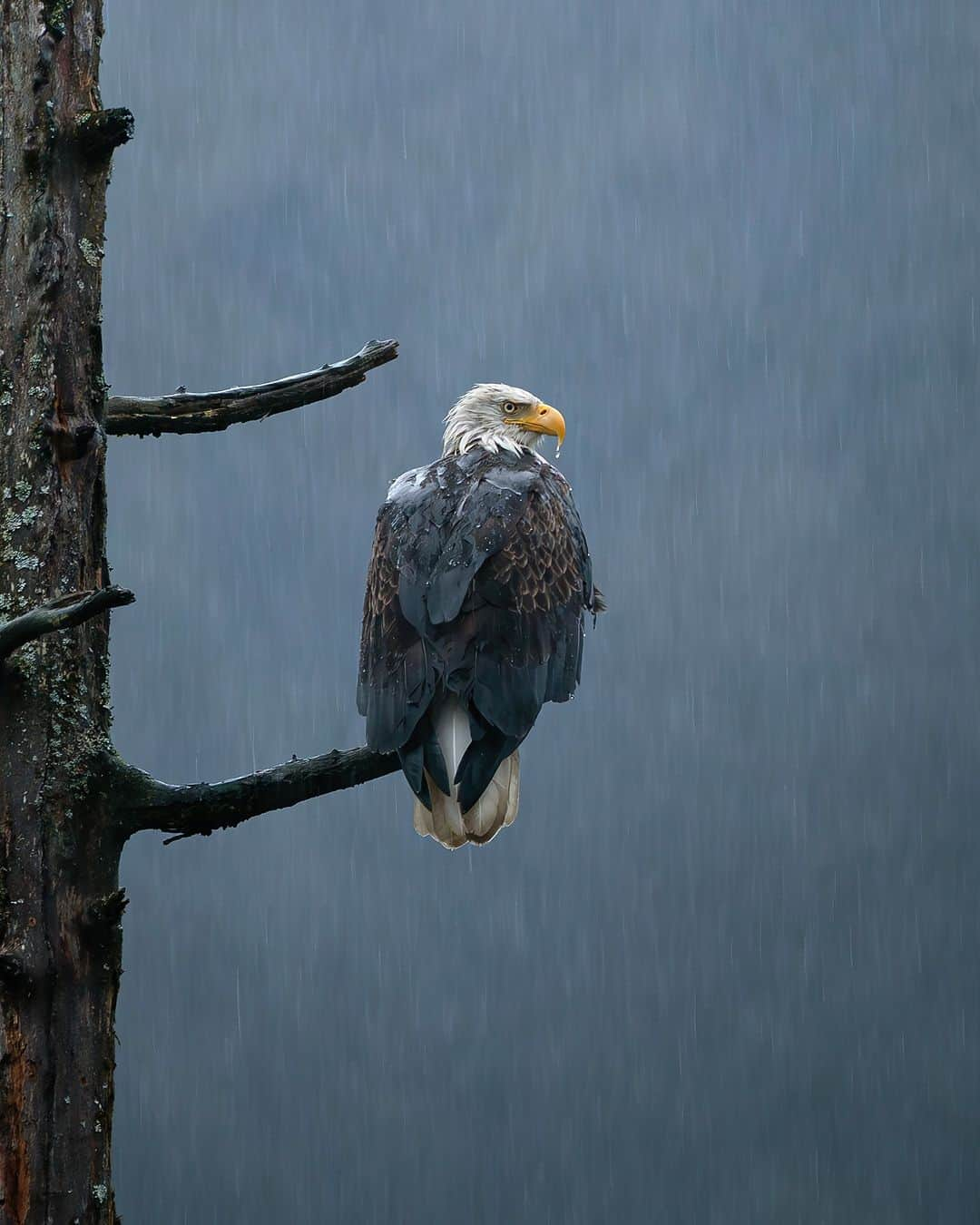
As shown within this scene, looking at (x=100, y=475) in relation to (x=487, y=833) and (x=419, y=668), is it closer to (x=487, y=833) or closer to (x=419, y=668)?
(x=419, y=668)

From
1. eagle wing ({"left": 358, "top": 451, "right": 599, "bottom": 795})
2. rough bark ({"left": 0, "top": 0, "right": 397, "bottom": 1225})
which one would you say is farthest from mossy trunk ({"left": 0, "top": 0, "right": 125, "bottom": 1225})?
eagle wing ({"left": 358, "top": 451, "right": 599, "bottom": 795})

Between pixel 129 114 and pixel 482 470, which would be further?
pixel 482 470

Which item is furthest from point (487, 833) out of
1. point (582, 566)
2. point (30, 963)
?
point (30, 963)

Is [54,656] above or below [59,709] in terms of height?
above

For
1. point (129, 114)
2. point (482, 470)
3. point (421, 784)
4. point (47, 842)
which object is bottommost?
point (47, 842)

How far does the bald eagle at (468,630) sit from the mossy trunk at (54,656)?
2.39 feet

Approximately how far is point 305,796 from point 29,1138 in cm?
89

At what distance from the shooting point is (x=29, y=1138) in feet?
9.09

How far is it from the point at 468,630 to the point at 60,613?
3.89 ft

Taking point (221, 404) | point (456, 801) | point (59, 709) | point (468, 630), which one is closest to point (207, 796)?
point (59, 709)

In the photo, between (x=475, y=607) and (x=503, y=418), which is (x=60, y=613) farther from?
(x=503, y=418)

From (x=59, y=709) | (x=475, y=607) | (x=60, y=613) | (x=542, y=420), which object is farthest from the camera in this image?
(x=542, y=420)

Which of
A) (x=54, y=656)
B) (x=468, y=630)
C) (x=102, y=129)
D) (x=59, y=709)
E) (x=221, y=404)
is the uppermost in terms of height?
(x=102, y=129)

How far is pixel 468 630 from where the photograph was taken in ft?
11.3
